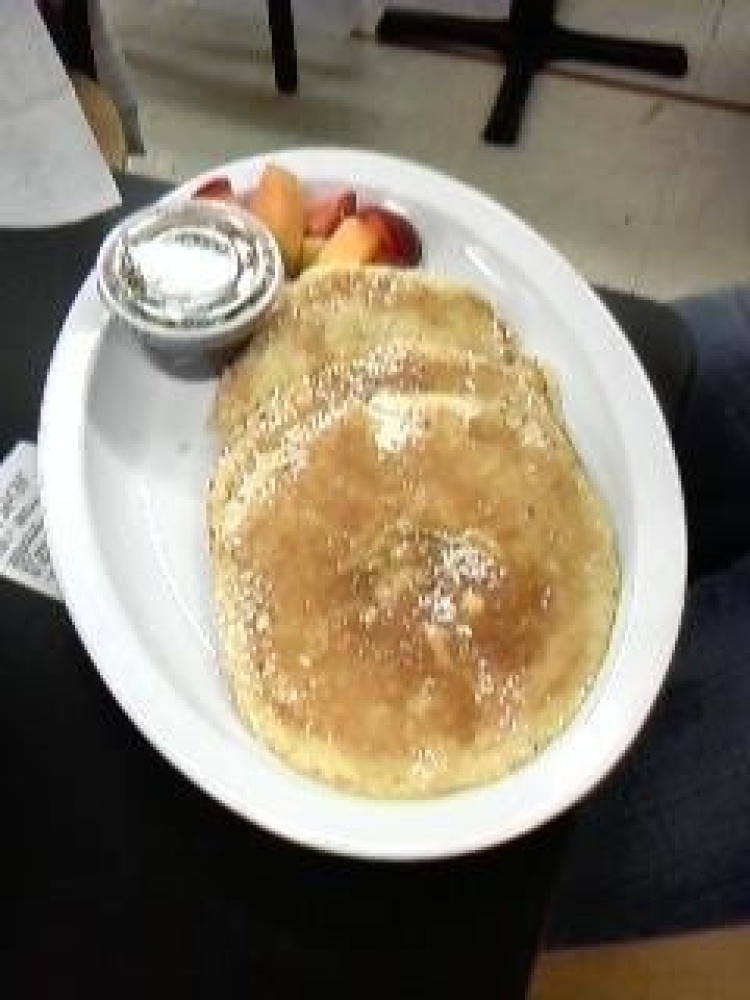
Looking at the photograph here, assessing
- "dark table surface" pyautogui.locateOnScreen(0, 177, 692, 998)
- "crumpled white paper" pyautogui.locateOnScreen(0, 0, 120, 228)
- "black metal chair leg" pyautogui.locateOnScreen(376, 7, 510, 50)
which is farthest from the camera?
"black metal chair leg" pyautogui.locateOnScreen(376, 7, 510, 50)

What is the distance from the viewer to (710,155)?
7.50 ft

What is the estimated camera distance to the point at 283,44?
92.0 inches

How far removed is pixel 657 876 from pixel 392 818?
28 centimetres

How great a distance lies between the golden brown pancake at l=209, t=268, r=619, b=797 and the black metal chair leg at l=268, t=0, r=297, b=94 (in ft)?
4.63

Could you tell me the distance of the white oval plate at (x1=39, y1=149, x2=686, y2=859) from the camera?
2.83 feet

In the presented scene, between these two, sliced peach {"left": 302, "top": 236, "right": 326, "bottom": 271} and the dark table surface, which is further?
sliced peach {"left": 302, "top": 236, "right": 326, "bottom": 271}

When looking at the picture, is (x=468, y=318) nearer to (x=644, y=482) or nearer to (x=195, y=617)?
(x=644, y=482)

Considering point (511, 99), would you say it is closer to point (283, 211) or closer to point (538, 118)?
point (538, 118)

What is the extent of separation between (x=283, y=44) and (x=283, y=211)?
1.34 meters

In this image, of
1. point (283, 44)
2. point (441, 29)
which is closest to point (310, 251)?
point (283, 44)

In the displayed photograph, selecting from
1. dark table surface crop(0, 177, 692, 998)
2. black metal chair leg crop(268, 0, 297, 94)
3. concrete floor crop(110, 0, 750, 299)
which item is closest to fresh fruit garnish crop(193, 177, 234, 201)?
dark table surface crop(0, 177, 692, 998)

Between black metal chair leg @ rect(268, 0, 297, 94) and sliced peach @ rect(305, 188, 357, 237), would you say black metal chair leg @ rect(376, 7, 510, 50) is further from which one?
sliced peach @ rect(305, 188, 357, 237)

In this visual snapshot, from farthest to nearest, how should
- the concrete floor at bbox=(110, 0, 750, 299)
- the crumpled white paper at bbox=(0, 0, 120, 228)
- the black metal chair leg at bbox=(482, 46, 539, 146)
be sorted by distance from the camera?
the black metal chair leg at bbox=(482, 46, 539, 146) < the concrete floor at bbox=(110, 0, 750, 299) < the crumpled white paper at bbox=(0, 0, 120, 228)

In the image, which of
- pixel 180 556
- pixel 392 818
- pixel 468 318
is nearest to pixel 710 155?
pixel 468 318
